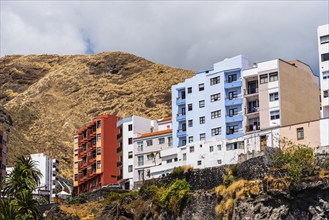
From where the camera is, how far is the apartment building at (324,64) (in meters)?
97.6

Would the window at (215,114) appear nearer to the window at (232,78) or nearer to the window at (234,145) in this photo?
the window at (232,78)

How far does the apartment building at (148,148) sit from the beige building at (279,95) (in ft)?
63.6

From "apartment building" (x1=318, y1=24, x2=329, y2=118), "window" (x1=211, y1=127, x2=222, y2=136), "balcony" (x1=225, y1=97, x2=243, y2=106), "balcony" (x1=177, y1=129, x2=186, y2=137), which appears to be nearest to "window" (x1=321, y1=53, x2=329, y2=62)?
"apartment building" (x1=318, y1=24, x2=329, y2=118)

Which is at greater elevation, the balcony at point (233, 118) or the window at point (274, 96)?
the window at point (274, 96)

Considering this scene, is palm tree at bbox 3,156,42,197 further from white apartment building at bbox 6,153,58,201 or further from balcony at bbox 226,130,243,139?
white apartment building at bbox 6,153,58,201

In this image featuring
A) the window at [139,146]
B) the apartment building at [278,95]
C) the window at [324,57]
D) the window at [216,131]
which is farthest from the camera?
the window at [139,146]

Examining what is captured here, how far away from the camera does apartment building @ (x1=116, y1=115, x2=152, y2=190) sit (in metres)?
127

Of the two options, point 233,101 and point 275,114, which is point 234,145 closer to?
point 275,114

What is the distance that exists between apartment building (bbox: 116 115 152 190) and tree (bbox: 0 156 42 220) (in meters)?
26.6

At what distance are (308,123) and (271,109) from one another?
43.6 feet

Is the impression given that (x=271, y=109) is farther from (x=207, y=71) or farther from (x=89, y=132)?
(x=89, y=132)

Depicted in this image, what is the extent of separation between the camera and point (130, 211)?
9956 centimetres

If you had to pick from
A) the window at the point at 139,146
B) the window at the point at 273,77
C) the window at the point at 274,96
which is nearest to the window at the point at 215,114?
the window at the point at 274,96

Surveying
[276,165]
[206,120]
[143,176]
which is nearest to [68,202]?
[143,176]
